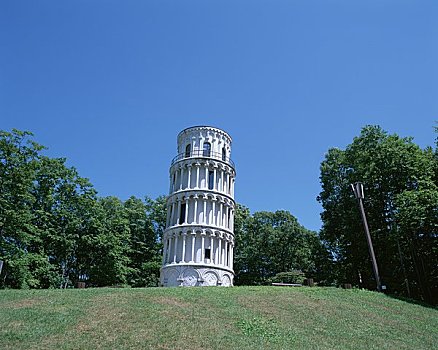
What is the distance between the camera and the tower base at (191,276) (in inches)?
1529

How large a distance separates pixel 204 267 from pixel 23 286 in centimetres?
1587

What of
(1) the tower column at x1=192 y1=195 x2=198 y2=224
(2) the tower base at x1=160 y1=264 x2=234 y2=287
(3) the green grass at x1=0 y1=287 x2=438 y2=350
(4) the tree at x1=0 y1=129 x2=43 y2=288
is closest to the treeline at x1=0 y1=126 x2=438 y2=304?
(4) the tree at x1=0 y1=129 x2=43 y2=288

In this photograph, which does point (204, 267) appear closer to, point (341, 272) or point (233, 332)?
point (341, 272)

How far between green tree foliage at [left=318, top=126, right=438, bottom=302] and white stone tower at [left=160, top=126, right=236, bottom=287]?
11.7m

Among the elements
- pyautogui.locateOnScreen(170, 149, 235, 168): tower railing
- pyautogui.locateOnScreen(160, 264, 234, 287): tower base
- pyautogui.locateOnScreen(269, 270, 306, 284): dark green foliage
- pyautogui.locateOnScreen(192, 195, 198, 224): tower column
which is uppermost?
pyautogui.locateOnScreen(170, 149, 235, 168): tower railing

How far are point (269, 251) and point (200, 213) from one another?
20170mm

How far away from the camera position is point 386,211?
3966 centimetres

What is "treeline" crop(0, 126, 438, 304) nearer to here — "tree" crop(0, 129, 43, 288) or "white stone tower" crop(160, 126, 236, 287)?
"tree" crop(0, 129, 43, 288)

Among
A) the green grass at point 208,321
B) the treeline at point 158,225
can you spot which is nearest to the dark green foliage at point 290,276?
the treeline at point 158,225

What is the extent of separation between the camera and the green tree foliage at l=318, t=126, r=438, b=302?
108 feet

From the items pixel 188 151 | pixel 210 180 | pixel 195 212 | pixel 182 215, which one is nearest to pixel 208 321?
pixel 195 212

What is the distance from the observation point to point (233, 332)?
17.3 meters

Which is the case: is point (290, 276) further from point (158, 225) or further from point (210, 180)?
point (158, 225)

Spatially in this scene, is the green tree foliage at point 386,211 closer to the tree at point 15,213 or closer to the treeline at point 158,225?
the treeline at point 158,225
